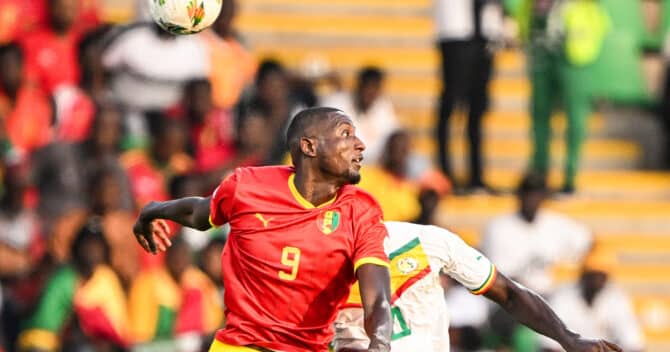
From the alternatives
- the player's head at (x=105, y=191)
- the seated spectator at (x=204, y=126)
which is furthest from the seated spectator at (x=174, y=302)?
the seated spectator at (x=204, y=126)

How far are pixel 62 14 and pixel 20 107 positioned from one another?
811 mm

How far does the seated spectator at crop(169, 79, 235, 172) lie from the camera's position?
41.9 ft

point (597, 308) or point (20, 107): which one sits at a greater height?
point (20, 107)

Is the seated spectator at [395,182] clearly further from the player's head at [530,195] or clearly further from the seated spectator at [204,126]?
the seated spectator at [204,126]

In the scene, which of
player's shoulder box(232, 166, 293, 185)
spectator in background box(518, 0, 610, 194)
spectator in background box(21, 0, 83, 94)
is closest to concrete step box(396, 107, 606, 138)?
spectator in background box(518, 0, 610, 194)

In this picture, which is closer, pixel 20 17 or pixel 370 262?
pixel 370 262

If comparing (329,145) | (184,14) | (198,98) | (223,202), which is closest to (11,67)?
(198,98)

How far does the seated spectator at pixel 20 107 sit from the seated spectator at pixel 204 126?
1028mm

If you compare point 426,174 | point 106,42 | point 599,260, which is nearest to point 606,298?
point 599,260

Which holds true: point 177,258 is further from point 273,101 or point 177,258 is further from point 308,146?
point 308,146

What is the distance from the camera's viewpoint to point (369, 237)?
7.21 m

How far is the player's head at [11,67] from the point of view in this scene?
39.8 ft

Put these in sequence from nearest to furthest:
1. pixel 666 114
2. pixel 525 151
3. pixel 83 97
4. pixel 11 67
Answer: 1. pixel 11 67
2. pixel 83 97
3. pixel 525 151
4. pixel 666 114

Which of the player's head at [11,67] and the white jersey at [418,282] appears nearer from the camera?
the white jersey at [418,282]
